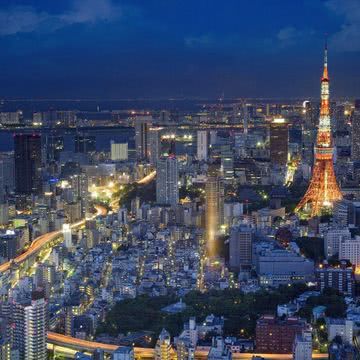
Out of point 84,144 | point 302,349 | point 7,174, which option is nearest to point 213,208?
point 7,174

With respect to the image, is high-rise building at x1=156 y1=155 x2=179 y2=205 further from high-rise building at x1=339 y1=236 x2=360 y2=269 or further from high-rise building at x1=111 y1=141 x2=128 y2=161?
high-rise building at x1=111 y1=141 x2=128 y2=161

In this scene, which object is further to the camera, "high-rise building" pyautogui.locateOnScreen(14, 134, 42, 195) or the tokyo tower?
"high-rise building" pyautogui.locateOnScreen(14, 134, 42, 195)

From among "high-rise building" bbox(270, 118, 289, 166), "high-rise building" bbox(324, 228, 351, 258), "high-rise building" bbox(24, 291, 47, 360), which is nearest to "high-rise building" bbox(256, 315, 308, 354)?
"high-rise building" bbox(24, 291, 47, 360)

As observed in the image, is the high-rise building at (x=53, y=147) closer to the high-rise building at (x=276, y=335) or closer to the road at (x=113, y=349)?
the road at (x=113, y=349)

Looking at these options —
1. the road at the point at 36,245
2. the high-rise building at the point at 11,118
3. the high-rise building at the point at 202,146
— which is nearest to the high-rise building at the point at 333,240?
the road at the point at 36,245

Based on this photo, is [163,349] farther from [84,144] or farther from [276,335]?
[84,144]
